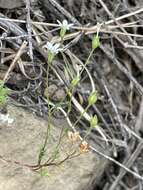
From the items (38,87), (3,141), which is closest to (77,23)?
(38,87)

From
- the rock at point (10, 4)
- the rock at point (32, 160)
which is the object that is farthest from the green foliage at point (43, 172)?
the rock at point (10, 4)

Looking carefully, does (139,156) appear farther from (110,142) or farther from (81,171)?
(81,171)

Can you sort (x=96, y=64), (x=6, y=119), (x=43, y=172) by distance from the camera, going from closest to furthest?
(x=43, y=172) → (x=6, y=119) → (x=96, y=64)

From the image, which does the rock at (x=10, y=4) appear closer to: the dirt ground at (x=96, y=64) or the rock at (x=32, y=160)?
the dirt ground at (x=96, y=64)

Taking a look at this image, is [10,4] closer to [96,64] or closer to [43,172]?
[96,64]

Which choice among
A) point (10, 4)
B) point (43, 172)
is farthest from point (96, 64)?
point (43, 172)

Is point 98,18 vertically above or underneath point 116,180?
above

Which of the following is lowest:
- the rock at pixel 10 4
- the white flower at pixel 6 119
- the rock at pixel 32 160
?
the rock at pixel 32 160
